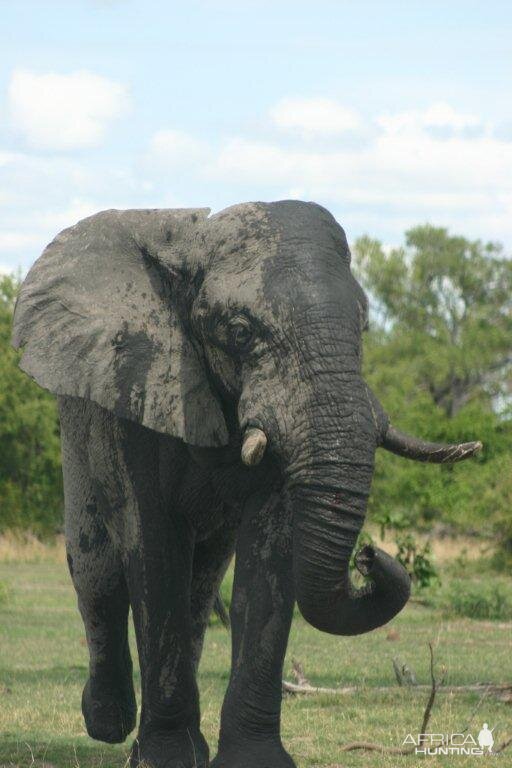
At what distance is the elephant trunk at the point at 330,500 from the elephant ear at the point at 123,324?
72 centimetres

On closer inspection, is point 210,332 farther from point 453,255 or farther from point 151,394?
point 453,255

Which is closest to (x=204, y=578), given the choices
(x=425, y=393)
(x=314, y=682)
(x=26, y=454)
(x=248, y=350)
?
(x=248, y=350)

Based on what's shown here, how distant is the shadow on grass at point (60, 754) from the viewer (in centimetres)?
705

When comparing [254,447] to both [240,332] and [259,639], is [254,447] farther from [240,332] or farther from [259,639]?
[259,639]

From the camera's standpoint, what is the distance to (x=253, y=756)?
605 cm

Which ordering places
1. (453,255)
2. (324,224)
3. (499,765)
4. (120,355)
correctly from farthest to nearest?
1. (453,255)
2. (499,765)
3. (120,355)
4. (324,224)

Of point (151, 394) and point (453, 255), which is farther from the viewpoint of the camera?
point (453, 255)

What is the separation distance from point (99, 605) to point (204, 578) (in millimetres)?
583

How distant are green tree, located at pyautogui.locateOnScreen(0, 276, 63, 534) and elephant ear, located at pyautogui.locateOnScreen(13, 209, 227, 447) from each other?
22.5 m

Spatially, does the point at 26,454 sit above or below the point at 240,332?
below

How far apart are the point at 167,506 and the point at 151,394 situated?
1.75 feet

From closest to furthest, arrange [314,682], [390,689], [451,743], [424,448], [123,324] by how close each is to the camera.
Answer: [424,448] → [123,324] → [451,743] → [390,689] → [314,682]

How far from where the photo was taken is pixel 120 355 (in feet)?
21.1

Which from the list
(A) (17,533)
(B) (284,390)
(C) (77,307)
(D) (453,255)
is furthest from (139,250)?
(D) (453,255)
